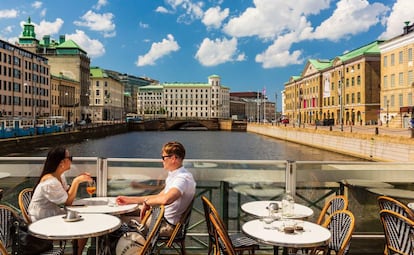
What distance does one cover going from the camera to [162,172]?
6.02 meters

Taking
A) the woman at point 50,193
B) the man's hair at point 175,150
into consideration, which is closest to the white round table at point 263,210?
the man's hair at point 175,150

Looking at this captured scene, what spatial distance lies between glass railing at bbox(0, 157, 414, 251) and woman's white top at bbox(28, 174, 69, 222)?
116cm

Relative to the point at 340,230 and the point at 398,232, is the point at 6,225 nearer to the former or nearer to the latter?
the point at 340,230

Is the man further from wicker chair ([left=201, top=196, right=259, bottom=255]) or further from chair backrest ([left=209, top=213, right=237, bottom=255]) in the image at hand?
chair backrest ([left=209, top=213, right=237, bottom=255])

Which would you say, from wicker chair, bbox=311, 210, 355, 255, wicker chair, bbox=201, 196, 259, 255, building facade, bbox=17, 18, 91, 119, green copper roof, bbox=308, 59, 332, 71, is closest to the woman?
wicker chair, bbox=201, 196, 259, 255

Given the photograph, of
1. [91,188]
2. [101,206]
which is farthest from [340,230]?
[91,188]

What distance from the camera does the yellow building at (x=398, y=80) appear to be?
54.0m

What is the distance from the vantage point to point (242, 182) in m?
6.07

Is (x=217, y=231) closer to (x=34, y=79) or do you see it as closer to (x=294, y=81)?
(x=34, y=79)

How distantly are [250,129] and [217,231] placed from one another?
118786 millimetres

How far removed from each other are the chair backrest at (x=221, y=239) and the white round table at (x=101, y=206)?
1.27 meters

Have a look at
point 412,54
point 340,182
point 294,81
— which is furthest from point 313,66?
point 340,182

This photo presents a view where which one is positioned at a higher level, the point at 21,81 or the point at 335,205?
the point at 21,81

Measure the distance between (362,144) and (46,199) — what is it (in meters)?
40.3
